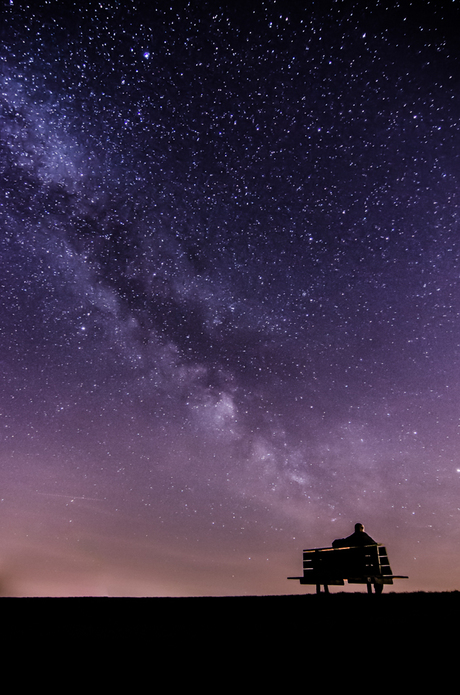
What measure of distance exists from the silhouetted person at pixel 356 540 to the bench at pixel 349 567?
18.4 inches

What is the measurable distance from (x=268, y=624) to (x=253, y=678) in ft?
6.21

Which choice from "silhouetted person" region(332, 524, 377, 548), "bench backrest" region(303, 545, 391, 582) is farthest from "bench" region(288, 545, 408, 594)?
"silhouetted person" region(332, 524, 377, 548)

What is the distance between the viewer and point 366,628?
3.83 meters

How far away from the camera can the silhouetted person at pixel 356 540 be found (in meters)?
8.05

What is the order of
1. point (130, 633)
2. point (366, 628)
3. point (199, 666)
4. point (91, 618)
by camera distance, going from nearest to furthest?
point (199, 666) < point (366, 628) < point (130, 633) < point (91, 618)

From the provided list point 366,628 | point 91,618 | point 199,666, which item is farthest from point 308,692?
point 91,618

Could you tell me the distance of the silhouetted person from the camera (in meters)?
8.05

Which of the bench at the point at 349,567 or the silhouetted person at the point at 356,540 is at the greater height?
the silhouetted person at the point at 356,540

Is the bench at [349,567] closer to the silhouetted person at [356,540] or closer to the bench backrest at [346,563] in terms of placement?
the bench backrest at [346,563]

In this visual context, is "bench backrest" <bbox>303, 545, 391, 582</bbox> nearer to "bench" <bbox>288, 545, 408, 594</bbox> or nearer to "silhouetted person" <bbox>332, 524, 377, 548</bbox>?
"bench" <bbox>288, 545, 408, 594</bbox>

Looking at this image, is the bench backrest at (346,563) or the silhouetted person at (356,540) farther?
the silhouetted person at (356,540)

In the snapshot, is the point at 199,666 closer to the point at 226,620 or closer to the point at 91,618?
the point at 226,620

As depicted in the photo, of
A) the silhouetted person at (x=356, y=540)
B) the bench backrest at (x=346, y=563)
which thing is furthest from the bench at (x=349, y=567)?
the silhouetted person at (x=356, y=540)

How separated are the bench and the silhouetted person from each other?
47 cm
